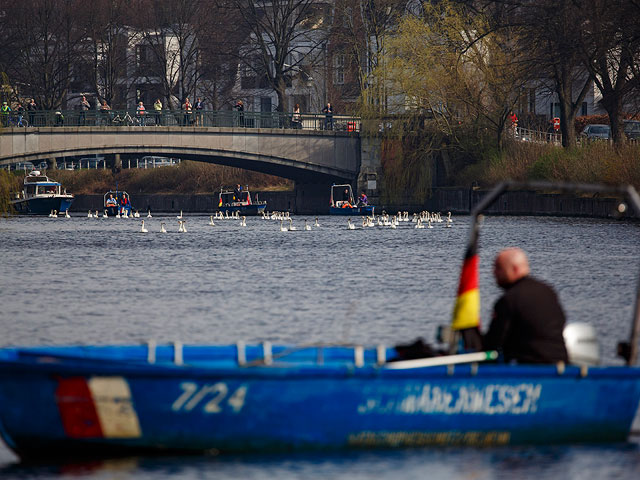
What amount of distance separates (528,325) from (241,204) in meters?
69.6

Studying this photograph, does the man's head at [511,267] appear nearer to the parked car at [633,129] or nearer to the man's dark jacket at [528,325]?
the man's dark jacket at [528,325]

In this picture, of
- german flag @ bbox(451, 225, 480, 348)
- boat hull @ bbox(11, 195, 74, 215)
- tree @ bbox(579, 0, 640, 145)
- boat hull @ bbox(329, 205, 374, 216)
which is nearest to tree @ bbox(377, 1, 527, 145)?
boat hull @ bbox(329, 205, 374, 216)

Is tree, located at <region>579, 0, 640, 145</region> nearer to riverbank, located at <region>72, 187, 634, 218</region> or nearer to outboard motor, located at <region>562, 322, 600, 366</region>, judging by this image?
riverbank, located at <region>72, 187, 634, 218</region>

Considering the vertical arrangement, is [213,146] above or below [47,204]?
above

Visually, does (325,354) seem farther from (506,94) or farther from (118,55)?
(118,55)

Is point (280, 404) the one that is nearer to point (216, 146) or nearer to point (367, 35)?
point (216, 146)

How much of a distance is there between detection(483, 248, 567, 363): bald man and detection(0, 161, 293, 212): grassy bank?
78257 millimetres

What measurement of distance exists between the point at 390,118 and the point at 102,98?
25854 millimetres

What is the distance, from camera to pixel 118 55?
9512 centimetres

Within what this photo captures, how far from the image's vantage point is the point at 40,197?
284 ft

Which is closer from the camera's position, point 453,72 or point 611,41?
point 611,41

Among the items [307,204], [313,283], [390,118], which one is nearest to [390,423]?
[313,283]

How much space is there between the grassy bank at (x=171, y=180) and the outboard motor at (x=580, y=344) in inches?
3053

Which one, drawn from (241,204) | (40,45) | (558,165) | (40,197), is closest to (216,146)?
(241,204)
